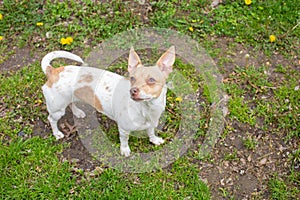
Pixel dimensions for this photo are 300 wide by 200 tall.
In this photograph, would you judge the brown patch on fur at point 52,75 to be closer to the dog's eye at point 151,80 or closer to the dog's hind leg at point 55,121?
the dog's hind leg at point 55,121

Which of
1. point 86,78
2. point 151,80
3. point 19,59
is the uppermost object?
point 151,80

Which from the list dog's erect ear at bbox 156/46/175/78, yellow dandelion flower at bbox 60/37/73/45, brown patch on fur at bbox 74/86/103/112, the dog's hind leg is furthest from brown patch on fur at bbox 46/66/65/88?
yellow dandelion flower at bbox 60/37/73/45

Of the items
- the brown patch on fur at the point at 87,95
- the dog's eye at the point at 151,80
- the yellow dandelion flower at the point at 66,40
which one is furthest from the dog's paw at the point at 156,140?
the yellow dandelion flower at the point at 66,40

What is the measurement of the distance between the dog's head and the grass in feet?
3.42

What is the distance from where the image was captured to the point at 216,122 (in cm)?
394

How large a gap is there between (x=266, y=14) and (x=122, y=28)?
1814mm

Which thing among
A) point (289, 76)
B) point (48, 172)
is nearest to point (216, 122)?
point (289, 76)

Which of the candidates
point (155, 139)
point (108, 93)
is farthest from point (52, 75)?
point (155, 139)

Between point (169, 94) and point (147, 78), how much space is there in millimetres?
1353

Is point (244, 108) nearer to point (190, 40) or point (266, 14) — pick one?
point (190, 40)

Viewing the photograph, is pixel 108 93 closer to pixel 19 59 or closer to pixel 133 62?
pixel 133 62

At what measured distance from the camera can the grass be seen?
354 cm

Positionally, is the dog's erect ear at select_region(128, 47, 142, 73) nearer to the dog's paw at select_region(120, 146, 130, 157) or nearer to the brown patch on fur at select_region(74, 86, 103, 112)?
the brown patch on fur at select_region(74, 86, 103, 112)

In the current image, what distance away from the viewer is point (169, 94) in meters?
4.15
